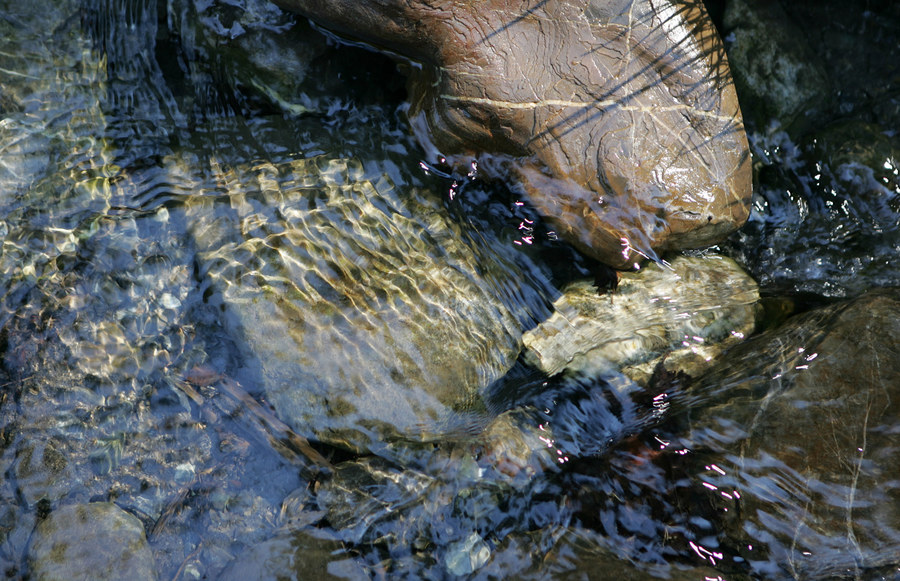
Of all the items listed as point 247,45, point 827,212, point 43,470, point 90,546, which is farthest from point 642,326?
point 43,470

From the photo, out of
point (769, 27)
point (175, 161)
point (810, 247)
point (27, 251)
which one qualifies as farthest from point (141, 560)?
point (769, 27)

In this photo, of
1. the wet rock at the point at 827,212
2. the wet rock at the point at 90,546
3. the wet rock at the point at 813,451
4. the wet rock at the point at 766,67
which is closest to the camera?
the wet rock at the point at 813,451

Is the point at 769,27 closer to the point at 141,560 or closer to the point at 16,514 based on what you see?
the point at 141,560

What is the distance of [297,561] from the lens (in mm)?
3354

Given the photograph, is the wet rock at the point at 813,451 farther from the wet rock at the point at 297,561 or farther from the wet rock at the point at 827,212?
the wet rock at the point at 297,561

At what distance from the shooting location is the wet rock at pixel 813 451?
3.02 metres

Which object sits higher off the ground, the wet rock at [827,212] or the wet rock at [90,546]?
the wet rock at [827,212]

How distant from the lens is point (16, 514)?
11.0 feet

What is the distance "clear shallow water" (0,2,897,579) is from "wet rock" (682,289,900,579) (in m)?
0.03

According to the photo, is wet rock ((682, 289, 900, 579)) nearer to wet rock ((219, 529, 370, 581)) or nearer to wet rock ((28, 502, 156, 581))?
wet rock ((219, 529, 370, 581))

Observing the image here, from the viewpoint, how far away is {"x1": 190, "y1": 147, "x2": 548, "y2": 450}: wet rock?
3.55 metres

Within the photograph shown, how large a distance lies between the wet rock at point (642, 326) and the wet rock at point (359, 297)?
22 centimetres

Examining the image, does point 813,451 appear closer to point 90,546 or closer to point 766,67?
point 766,67

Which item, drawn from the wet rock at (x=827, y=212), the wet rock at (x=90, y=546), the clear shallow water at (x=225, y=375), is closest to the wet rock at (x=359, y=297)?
the clear shallow water at (x=225, y=375)
